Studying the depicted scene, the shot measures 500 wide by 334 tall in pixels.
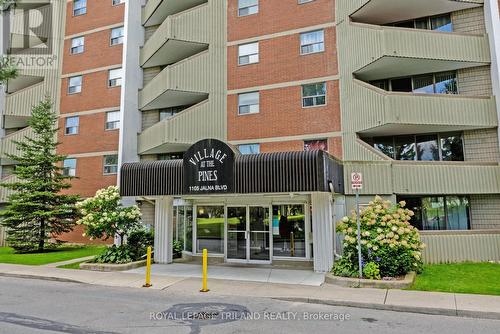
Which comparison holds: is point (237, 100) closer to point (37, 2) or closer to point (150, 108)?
point (150, 108)

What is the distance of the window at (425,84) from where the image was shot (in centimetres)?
Result: 1773

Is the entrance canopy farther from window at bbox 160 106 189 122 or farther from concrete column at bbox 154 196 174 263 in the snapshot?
window at bbox 160 106 189 122

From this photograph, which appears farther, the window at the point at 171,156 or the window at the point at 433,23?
the window at the point at 171,156

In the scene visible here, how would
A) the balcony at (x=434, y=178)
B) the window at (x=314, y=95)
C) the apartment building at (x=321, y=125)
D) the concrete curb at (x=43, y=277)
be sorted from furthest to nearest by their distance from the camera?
1. the window at (x=314, y=95)
2. the balcony at (x=434, y=178)
3. the apartment building at (x=321, y=125)
4. the concrete curb at (x=43, y=277)

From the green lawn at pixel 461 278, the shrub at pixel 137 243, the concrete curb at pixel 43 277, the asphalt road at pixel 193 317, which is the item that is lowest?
the asphalt road at pixel 193 317

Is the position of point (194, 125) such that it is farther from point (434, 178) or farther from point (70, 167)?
point (434, 178)

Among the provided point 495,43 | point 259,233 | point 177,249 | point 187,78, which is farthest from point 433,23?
point 177,249

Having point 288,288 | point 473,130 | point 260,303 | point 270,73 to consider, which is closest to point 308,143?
point 270,73

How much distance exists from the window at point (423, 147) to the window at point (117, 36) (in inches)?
691

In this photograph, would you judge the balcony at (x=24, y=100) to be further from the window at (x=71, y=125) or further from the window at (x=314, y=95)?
the window at (x=314, y=95)

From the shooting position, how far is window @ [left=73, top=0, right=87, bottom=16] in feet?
87.5

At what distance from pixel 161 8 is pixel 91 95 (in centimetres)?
734

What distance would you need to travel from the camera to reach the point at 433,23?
18.3 meters

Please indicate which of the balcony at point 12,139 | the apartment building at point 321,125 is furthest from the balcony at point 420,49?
the balcony at point 12,139
